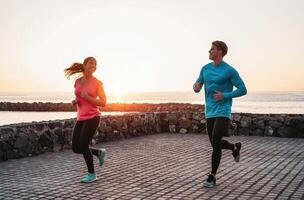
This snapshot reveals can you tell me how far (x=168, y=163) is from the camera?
8.77m

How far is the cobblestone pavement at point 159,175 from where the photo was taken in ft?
19.6

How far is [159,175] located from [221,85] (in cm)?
178

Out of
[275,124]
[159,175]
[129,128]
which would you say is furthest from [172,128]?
[159,175]

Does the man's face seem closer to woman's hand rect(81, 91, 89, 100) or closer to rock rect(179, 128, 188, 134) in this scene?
woman's hand rect(81, 91, 89, 100)

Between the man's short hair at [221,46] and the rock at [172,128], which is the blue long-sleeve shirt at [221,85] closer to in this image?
the man's short hair at [221,46]

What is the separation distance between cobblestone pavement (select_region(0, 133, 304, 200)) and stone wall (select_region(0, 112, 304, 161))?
40cm

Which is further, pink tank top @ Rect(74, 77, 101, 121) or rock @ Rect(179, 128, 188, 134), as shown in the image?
rock @ Rect(179, 128, 188, 134)

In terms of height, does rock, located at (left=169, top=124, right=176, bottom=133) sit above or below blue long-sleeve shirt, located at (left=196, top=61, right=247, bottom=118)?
below

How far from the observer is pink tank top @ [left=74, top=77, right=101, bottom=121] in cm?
681

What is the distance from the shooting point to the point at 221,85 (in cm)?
657

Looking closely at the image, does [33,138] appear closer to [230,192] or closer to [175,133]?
[230,192]

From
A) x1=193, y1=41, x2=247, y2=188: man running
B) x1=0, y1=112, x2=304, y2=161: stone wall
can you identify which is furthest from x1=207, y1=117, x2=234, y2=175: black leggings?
x1=0, y1=112, x2=304, y2=161: stone wall

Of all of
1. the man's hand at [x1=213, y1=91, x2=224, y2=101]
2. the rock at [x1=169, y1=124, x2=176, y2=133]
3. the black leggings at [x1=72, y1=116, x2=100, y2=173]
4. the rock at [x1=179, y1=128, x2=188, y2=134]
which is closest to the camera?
the man's hand at [x1=213, y1=91, x2=224, y2=101]

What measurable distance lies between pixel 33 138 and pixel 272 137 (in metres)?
7.62
